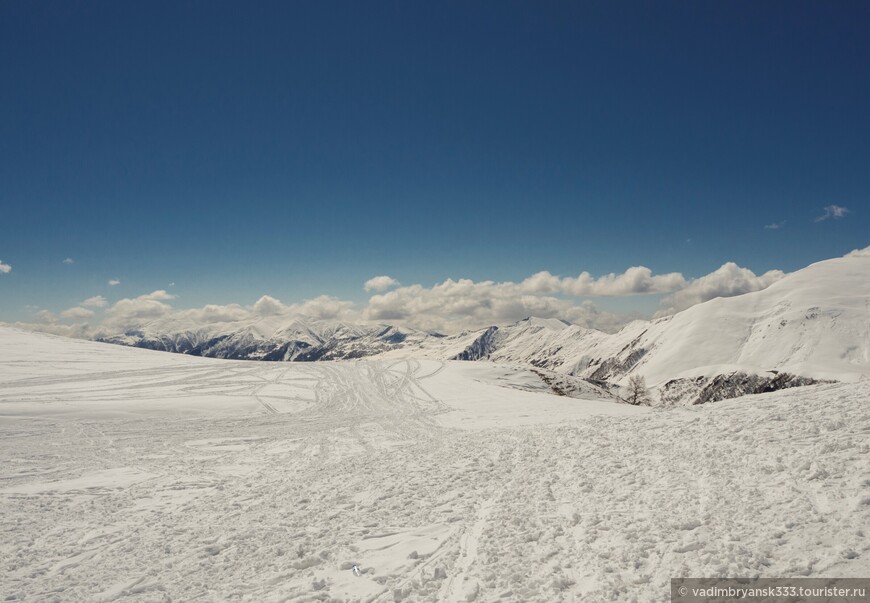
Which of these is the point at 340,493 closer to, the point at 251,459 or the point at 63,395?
the point at 251,459

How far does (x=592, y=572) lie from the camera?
788cm

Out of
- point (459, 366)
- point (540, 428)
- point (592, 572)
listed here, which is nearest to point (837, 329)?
point (459, 366)

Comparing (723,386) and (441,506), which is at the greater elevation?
(441,506)

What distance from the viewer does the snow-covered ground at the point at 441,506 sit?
8.09 meters

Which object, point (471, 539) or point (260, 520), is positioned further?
point (260, 520)

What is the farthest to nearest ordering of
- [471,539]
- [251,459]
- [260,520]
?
→ [251,459] → [260,520] → [471,539]

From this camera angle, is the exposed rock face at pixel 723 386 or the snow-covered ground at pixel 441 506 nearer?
the snow-covered ground at pixel 441 506

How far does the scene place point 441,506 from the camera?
1206cm

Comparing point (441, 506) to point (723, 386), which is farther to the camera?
point (723, 386)

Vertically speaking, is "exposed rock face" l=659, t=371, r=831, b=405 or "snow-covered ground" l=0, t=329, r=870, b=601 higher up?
"snow-covered ground" l=0, t=329, r=870, b=601

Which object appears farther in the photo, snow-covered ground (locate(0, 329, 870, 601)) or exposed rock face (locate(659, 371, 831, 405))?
exposed rock face (locate(659, 371, 831, 405))

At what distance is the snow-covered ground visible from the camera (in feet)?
26.6

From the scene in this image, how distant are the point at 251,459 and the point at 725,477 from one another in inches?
717

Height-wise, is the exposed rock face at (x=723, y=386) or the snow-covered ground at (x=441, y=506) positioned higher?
the snow-covered ground at (x=441, y=506)
